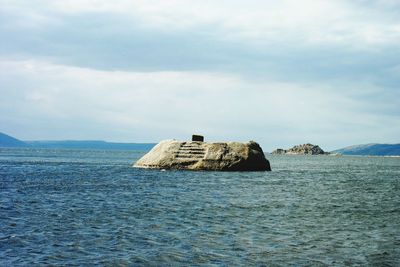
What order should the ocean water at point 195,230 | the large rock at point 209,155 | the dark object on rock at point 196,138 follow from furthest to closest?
the dark object on rock at point 196,138 < the large rock at point 209,155 < the ocean water at point 195,230

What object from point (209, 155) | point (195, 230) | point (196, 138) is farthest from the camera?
point (196, 138)

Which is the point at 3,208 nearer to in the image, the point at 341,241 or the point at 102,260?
the point at 102,260

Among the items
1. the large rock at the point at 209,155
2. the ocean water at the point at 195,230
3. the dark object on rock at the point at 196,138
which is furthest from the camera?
the dark object on rock at the point at 196,138

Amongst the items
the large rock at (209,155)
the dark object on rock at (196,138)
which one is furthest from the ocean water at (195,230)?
the dark object on rock at (196,138)

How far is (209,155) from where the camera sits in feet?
216

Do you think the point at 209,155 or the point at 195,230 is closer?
the point at 195,230

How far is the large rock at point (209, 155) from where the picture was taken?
65.2 metres

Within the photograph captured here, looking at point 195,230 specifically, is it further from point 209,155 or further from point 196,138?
point 196,138

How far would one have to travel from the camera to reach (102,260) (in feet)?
50.6

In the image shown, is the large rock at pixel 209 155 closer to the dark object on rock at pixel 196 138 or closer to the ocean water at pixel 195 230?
the dark object on rock at pixel 196 138

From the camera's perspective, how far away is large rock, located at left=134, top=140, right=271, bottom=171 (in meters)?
65.2

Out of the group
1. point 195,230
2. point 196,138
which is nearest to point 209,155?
point 196,138

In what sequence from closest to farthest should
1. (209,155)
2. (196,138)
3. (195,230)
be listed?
(195,230) < (209,155) < (196,138)

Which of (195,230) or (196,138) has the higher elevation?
(196,138)
